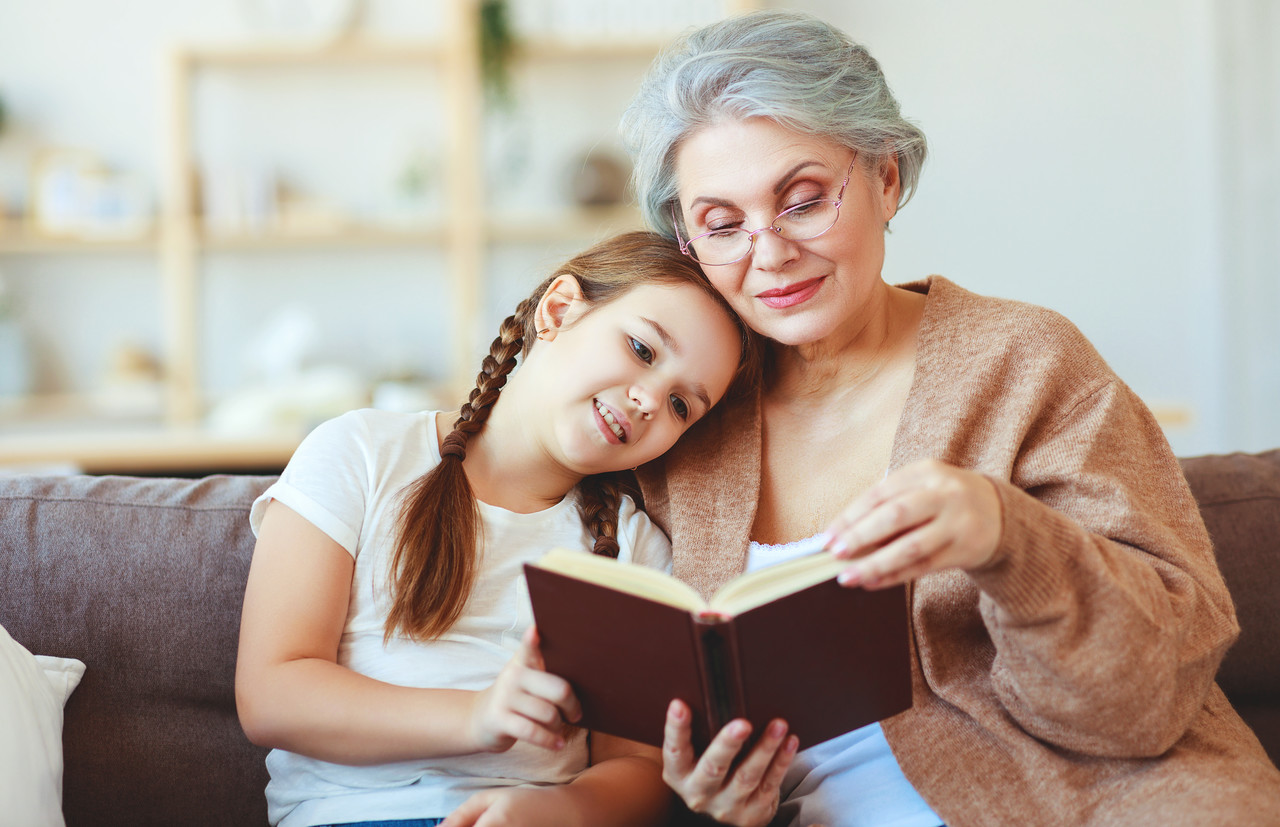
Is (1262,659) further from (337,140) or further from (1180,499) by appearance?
(337,140)

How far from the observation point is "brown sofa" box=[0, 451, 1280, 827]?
1.43 meters

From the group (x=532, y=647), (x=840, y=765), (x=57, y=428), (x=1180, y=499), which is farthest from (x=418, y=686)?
(x=57, y=428)

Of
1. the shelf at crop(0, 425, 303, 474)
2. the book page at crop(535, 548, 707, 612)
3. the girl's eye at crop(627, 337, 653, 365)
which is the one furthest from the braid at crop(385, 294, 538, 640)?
the shelf at crop(0, 425, 303, 474)

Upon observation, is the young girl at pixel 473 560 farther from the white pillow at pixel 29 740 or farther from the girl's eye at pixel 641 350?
the white pillow at pixel 29 740

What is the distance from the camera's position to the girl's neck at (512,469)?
1442 millimetres

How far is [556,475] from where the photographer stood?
1459 millimetres

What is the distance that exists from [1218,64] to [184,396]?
4.17 metres

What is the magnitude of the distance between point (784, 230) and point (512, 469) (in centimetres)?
49

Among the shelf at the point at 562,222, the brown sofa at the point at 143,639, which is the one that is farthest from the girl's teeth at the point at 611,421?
the shelf at the point at 562,222

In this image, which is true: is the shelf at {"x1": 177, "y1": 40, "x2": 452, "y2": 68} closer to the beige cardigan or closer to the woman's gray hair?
the woman's gray hair

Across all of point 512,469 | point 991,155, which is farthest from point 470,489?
point 991,155

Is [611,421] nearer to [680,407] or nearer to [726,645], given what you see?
[680,407]

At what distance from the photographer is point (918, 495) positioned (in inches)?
35.4

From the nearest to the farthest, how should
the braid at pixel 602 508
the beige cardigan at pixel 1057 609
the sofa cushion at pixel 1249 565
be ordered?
1. the beige cardigan at pixel 1057 609
2. the braid at pixel 602 508
3. the sofa cushion at pixel 1249 565
